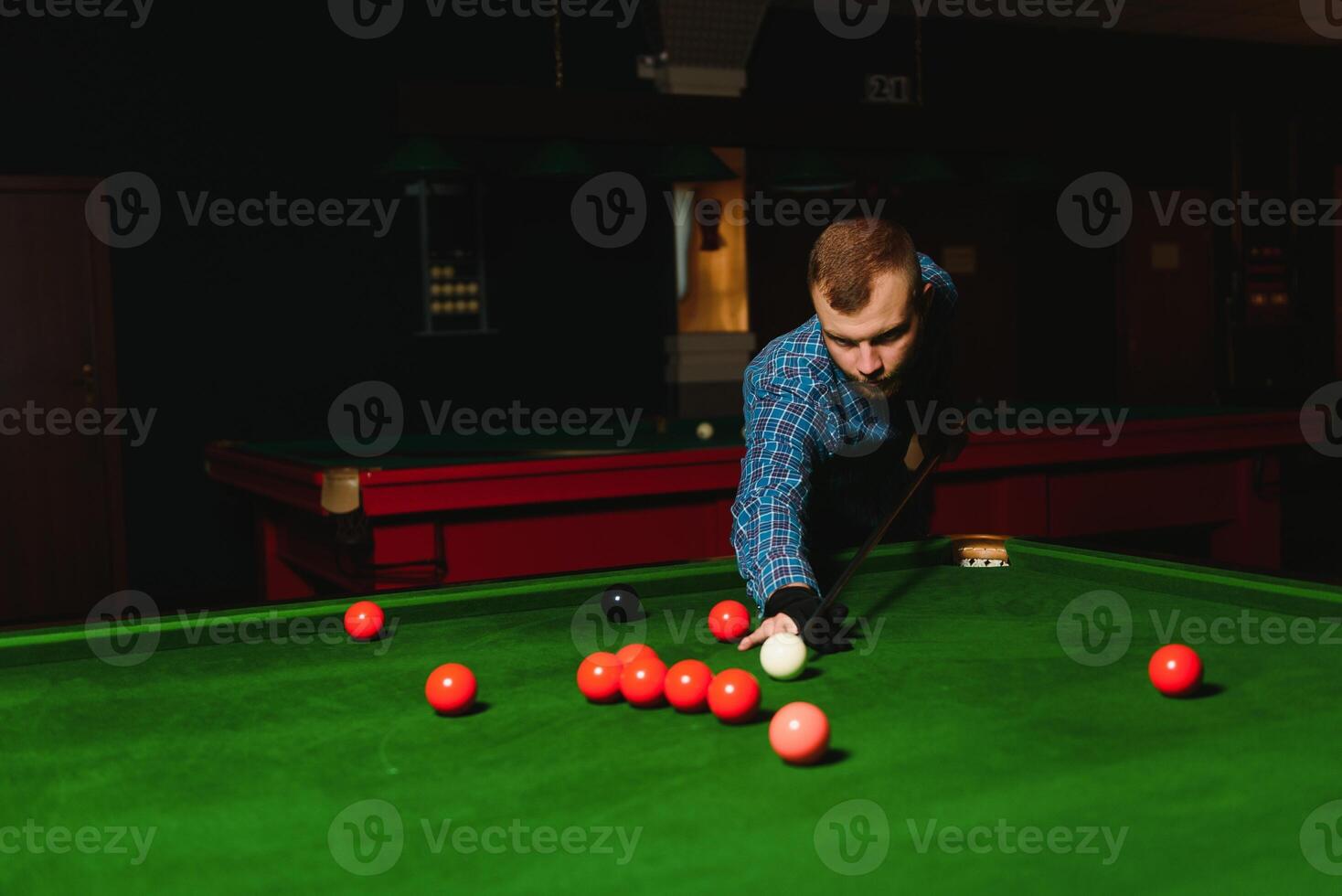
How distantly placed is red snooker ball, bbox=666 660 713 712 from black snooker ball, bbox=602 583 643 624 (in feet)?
1.69

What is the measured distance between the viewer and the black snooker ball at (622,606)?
1.96 meters

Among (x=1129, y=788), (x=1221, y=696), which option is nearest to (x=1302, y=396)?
(x=1221, y=696)

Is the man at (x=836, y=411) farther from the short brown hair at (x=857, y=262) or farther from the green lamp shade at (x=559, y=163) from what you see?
the green lamp shade at (x=559, y=163)

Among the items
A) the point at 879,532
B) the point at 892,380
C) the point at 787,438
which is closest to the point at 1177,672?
the point at 879,532

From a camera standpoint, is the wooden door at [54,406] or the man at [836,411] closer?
the man at [836,411]

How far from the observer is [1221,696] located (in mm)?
1442

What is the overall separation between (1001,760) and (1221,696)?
378 millimetres

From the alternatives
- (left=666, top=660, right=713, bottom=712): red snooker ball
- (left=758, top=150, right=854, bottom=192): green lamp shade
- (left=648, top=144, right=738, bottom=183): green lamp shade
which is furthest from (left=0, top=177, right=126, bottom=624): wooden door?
(left=666, top=660, right=713, bottom=712): red snooker ball

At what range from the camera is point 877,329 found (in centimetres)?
191

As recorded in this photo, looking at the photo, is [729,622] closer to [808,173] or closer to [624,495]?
[624,495]

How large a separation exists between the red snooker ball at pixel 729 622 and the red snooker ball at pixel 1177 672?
59cm

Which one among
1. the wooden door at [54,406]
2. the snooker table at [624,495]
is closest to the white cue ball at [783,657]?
the snooker table at [624,495]

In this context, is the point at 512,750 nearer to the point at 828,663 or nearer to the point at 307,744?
the point at 307,744

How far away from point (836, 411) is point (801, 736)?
3.90 feet
